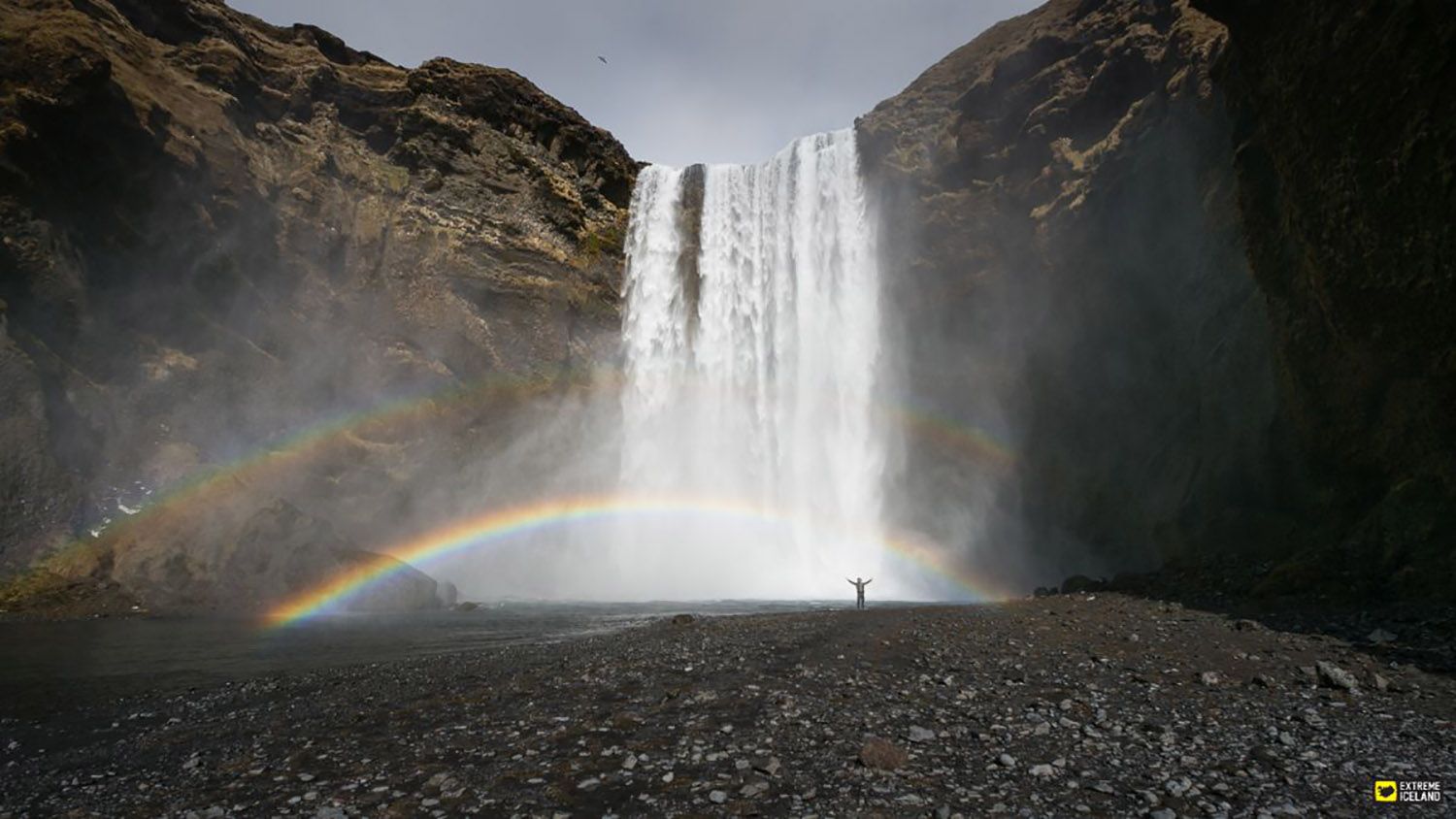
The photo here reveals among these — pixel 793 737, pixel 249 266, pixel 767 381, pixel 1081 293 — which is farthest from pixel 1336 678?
pixel 249 266

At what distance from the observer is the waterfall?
135ft

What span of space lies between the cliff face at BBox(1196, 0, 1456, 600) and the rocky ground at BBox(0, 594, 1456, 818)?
589 cm

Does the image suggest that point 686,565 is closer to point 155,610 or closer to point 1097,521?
point 1097,521

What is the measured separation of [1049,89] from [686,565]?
31.6 metres

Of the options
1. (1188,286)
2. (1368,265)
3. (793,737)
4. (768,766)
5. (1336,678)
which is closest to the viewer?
(768,766)

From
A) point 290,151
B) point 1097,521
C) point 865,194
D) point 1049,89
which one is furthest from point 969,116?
point 290,151

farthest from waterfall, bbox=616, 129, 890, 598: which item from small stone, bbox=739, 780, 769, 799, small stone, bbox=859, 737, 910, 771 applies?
small stone, bbox=739, 780, 769, 799

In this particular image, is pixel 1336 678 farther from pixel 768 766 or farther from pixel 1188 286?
pixel 1188 286

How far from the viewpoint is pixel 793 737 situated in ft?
23.7
